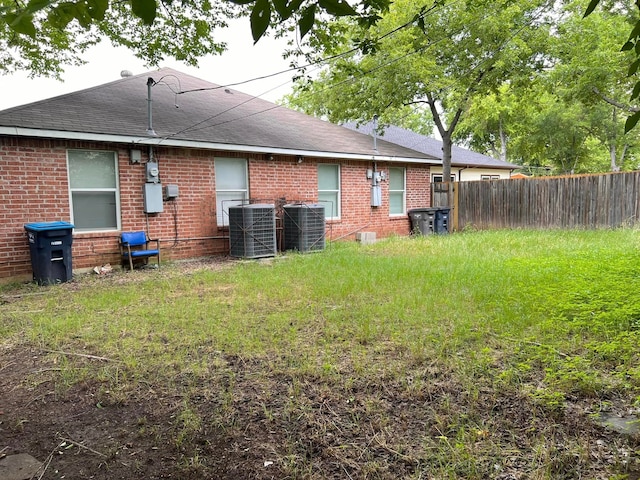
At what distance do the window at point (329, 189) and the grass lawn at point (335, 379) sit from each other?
20.7 feet

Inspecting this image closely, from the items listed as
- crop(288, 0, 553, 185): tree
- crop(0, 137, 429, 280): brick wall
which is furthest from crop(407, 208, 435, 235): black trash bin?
crop(288, 0, 553, 185): tree

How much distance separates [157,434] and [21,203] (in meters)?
6.85

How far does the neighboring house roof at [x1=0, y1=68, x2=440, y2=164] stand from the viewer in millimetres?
7934

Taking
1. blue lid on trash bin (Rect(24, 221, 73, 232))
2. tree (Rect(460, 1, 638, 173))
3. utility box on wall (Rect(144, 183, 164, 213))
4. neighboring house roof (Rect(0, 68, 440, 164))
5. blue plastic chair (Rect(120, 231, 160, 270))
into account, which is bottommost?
blue plastic chair (Rect(120, 231, 160, 270))

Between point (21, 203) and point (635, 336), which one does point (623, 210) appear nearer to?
point (635, 336)

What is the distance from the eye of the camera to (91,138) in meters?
7.94

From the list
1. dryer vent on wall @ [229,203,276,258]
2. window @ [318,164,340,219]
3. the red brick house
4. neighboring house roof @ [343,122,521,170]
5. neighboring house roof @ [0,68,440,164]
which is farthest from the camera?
neighboring house roof @ [343,122,521,170]

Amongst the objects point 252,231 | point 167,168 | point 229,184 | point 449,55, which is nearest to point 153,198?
point 167,168

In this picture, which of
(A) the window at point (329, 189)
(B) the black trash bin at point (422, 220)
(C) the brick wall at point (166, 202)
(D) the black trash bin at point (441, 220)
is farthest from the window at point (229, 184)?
(D) the black trash bin at point (441, 220)

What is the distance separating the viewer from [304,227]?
10.5 m

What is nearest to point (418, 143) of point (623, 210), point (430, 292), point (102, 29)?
point (623, 210)

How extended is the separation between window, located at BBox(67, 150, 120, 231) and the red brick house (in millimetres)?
19

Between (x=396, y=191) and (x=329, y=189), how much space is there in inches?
114

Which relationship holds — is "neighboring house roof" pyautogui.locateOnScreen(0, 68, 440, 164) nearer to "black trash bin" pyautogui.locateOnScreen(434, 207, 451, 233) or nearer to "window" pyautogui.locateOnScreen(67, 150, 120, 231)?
"window" pyautogui.locateOnScreen(67, 150, 120, 231)
